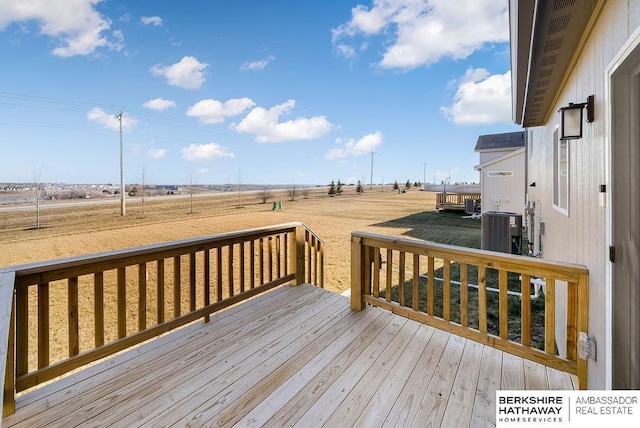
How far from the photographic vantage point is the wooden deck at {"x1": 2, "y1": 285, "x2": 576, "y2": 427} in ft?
5.93

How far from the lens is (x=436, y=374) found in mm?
2209

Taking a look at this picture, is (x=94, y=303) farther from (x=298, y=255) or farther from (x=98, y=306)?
(x=298, y=255)

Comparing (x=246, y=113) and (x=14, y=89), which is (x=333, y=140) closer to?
(x=246, y=113)

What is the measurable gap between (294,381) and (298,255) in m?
2.18


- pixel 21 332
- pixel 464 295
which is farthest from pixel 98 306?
pixel 464 295

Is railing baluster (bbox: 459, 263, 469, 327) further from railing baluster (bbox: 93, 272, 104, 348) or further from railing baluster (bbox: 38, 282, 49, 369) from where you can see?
railing baluster (bbox: 38, 282, 49, 369)

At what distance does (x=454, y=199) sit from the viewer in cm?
1825

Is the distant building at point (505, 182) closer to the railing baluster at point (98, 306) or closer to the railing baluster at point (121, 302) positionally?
the railing baluster at point (121, 302)

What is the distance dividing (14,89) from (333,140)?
115 ft

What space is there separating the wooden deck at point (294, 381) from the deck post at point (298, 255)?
1204 millimetres

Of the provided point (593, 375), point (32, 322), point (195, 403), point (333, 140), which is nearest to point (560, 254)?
point (593, 375)

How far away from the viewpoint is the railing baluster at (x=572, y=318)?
6.63ft

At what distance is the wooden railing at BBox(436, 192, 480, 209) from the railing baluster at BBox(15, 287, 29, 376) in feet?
58.4

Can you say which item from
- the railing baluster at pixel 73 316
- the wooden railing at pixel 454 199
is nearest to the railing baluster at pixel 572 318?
the railing baluster at pixel 73 316
